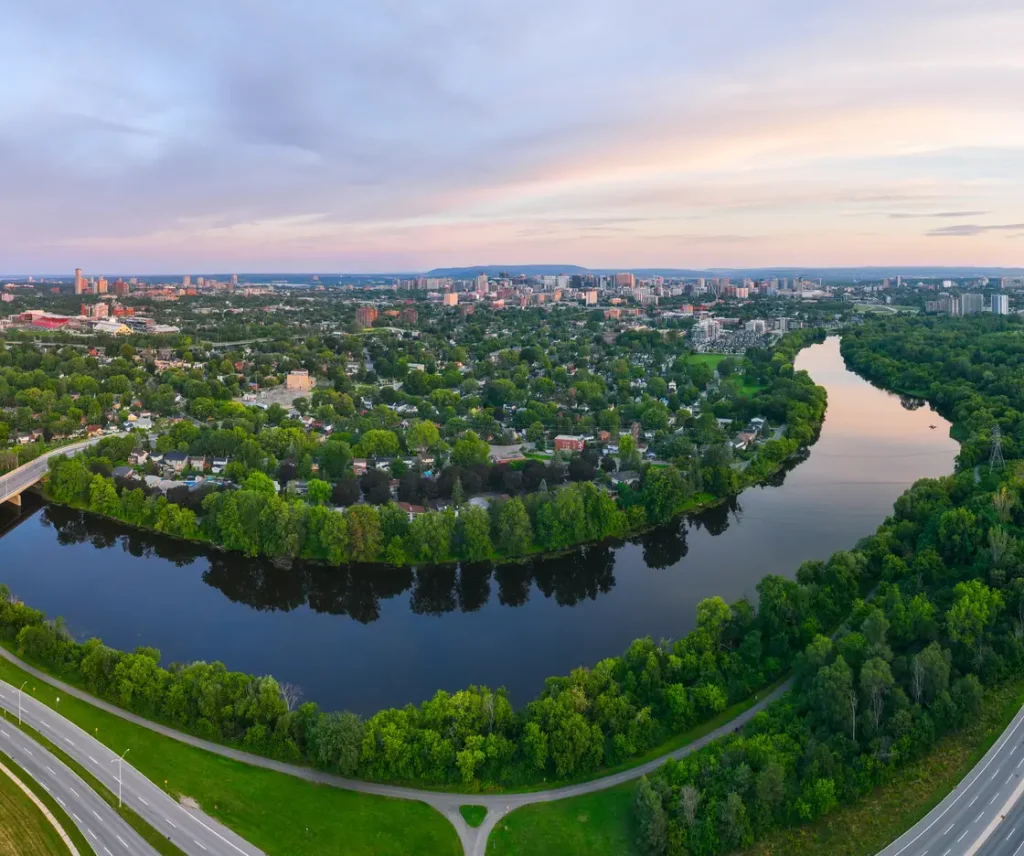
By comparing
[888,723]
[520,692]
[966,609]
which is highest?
[966,609]

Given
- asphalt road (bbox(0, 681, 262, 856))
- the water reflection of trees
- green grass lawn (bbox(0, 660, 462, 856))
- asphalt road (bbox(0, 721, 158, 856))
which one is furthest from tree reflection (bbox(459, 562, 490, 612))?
asphalt road (bbox(0, 721, 158, 856))

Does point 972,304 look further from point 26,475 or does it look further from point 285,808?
point 285,808

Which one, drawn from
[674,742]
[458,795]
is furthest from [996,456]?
[458,795]

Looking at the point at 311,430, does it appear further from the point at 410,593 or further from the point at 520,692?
the point at 520,692

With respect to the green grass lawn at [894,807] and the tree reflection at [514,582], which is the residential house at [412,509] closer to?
the tree reflection at [514,582]

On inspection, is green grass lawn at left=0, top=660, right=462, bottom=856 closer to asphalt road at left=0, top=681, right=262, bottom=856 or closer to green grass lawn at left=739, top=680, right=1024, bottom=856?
asphalt road at left=0, top=681, right=262, bottom=856

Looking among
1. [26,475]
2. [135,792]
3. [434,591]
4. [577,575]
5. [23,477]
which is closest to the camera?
[135,792]

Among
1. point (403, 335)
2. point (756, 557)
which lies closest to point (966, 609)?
point (756, 557)
